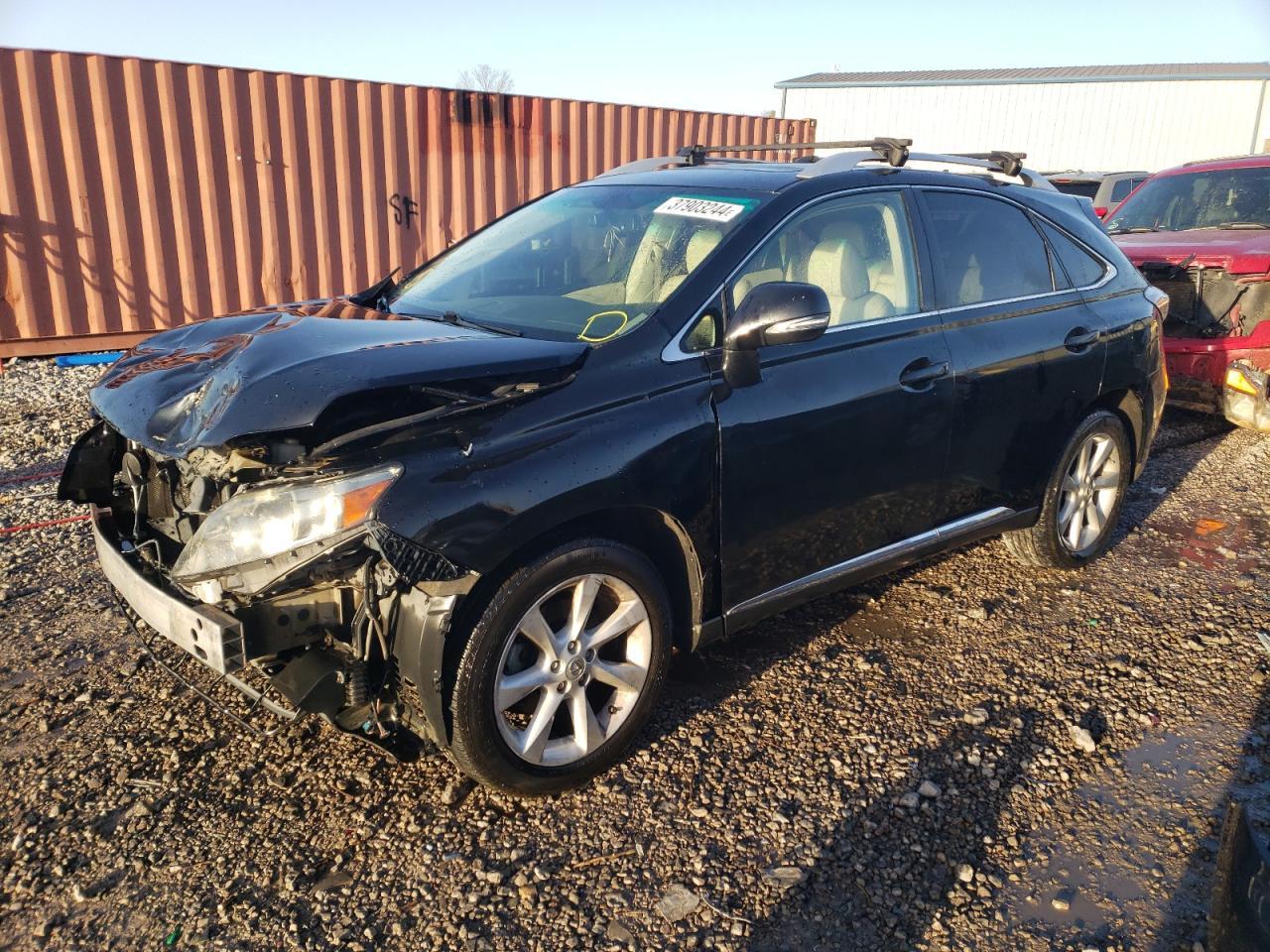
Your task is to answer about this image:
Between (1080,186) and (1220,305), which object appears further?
(1080,186)

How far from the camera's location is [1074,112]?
28859 mm

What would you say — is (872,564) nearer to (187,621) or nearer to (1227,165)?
(187,621)

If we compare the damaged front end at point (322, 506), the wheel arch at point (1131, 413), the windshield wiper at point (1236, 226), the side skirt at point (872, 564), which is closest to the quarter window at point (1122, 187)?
the windshield wiper at point (1236, 226)

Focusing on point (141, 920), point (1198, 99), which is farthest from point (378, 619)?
point (1198, 99)

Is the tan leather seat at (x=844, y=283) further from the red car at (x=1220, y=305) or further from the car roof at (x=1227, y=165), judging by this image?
the car roof at (x=1227, y=165)

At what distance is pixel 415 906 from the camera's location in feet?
7.88

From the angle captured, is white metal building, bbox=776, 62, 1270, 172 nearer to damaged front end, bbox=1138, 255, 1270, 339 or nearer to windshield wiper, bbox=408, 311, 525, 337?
damaged front end, bbox=1138, 255, 1270, 339

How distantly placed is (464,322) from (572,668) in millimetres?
1291

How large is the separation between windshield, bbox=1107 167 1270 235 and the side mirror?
6.41 metres

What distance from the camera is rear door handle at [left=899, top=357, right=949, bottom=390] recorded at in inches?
137

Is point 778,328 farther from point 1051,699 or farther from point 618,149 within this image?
point 618,149

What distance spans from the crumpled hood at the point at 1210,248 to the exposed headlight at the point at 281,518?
596 centimetres

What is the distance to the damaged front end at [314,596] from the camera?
2350mm

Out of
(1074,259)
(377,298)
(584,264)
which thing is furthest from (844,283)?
(377,298)
